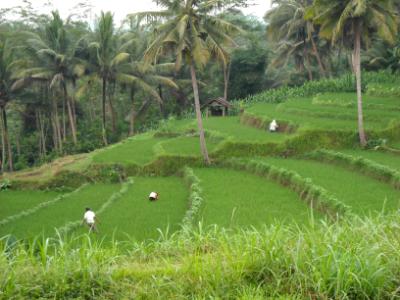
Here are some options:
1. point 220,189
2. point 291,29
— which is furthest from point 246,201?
point 291,29

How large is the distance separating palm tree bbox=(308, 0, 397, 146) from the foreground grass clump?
13.5 meters

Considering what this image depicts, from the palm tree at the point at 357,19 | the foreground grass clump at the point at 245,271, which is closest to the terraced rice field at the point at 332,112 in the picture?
the palm tree at the point at 357,19

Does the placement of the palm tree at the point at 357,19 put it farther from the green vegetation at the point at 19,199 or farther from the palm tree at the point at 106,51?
the palm tree at the point at 106,51

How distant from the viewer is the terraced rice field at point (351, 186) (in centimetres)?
1241

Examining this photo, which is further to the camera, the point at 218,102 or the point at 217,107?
the point at 217,107

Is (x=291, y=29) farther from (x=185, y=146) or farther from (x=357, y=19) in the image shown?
(x=357, y=19)

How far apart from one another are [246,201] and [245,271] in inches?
385

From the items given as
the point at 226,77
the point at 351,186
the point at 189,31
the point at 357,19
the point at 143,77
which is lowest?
the point at 351,186

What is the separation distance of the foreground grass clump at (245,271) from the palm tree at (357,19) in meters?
13.5

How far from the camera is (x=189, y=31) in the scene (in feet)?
58.9

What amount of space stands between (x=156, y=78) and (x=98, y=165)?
39.8 feet

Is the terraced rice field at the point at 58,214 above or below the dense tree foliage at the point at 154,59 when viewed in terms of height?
below

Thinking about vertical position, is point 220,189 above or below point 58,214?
above

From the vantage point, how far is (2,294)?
455cm
